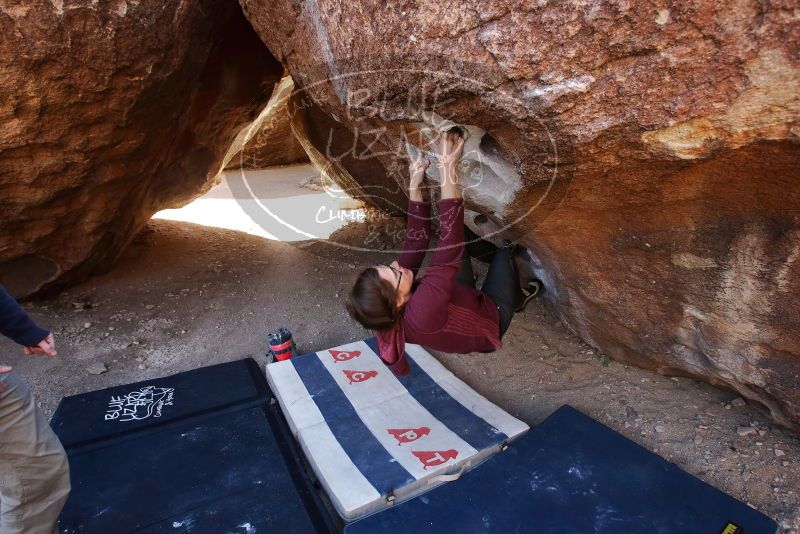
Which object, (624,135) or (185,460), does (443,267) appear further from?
(185,460)

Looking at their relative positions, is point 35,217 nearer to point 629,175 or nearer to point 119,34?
point 119,34

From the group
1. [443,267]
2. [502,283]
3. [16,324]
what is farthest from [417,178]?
[16,324]

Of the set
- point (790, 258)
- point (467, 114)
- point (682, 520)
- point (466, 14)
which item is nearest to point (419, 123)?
point (467, 114)

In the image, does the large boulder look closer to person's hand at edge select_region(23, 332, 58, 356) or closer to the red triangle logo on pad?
the red triangle logo on pad

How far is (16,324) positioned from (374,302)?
4.06 feet

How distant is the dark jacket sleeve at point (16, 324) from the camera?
1721 millimetres

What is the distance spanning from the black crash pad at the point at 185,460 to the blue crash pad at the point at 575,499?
42 cm

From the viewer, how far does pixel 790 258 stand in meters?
1.80

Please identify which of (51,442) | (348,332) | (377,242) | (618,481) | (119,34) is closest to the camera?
(51,442)

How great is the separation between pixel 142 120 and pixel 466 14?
7.46 feet

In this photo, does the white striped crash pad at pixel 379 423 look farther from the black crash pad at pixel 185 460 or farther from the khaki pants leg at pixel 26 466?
the khaki pants leg at pixel 26 466

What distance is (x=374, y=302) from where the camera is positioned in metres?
1.83

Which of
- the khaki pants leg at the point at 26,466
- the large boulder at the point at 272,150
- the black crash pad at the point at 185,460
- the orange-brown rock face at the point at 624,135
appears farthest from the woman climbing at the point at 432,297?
the large boulder at the point at 272,150

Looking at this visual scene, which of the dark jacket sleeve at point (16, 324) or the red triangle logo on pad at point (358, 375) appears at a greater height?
the dark jacket sleeve at point (16, 324)
